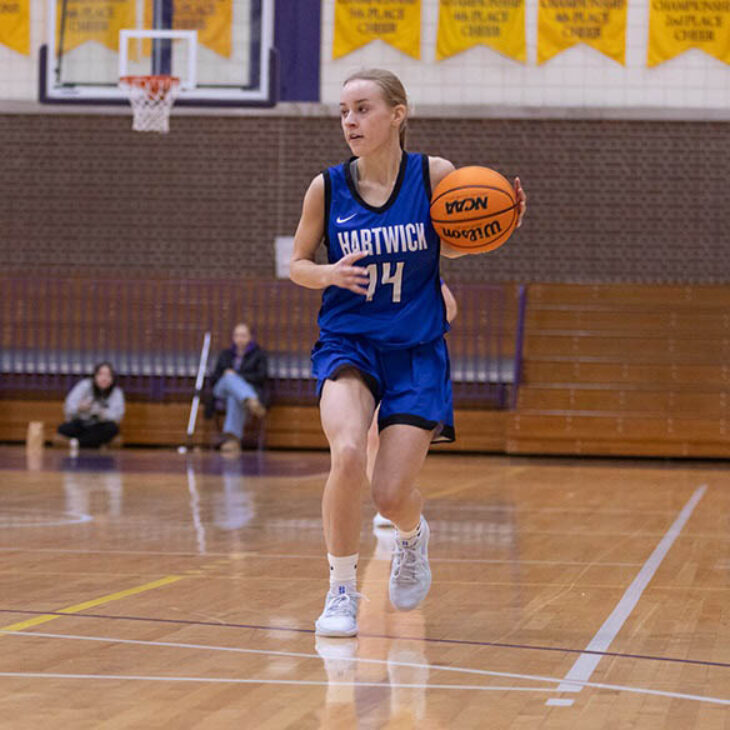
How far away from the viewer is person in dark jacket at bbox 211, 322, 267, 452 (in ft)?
44.4

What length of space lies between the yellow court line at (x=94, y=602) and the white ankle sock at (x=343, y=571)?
0.87 meters

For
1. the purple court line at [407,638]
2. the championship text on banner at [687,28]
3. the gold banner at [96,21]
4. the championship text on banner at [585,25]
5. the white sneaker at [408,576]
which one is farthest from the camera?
the championship text on banner at [585,25]

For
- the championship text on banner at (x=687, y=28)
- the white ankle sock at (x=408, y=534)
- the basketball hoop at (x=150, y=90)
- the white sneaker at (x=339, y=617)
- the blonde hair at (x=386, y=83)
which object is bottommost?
the white sneaker at (x=339, y=617)

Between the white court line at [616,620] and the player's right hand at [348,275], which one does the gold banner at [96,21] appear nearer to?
the white court line at [616,620]

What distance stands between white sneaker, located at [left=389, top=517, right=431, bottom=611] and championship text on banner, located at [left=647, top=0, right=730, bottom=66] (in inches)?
461

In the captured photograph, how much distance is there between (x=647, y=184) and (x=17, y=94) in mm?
7157

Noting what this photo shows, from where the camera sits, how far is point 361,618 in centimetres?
428

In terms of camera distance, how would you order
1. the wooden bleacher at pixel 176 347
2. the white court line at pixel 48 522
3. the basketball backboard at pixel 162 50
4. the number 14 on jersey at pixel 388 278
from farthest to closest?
the wooden bleacher at pixel 176 347 → the basketball backboard at pixel 162 50 → the white court line at pixel 48 522 → the number 14 on jersey at pixel 388 278

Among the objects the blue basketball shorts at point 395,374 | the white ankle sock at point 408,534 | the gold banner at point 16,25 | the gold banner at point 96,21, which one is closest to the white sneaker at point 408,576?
the white ankle sock at point 408,534

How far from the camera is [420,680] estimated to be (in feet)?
10.8

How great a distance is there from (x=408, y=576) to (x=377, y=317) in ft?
2.69

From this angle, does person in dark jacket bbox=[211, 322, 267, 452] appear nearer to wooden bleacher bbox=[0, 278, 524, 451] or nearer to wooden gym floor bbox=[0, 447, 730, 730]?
wooden bleacher bbox=[0, 278, 524, 451]

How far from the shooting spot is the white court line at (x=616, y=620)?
11.0 ft

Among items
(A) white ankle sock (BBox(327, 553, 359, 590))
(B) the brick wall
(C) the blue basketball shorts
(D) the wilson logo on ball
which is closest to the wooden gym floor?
(A) white ankle sock (BBox(327, 553, 359, 590))
